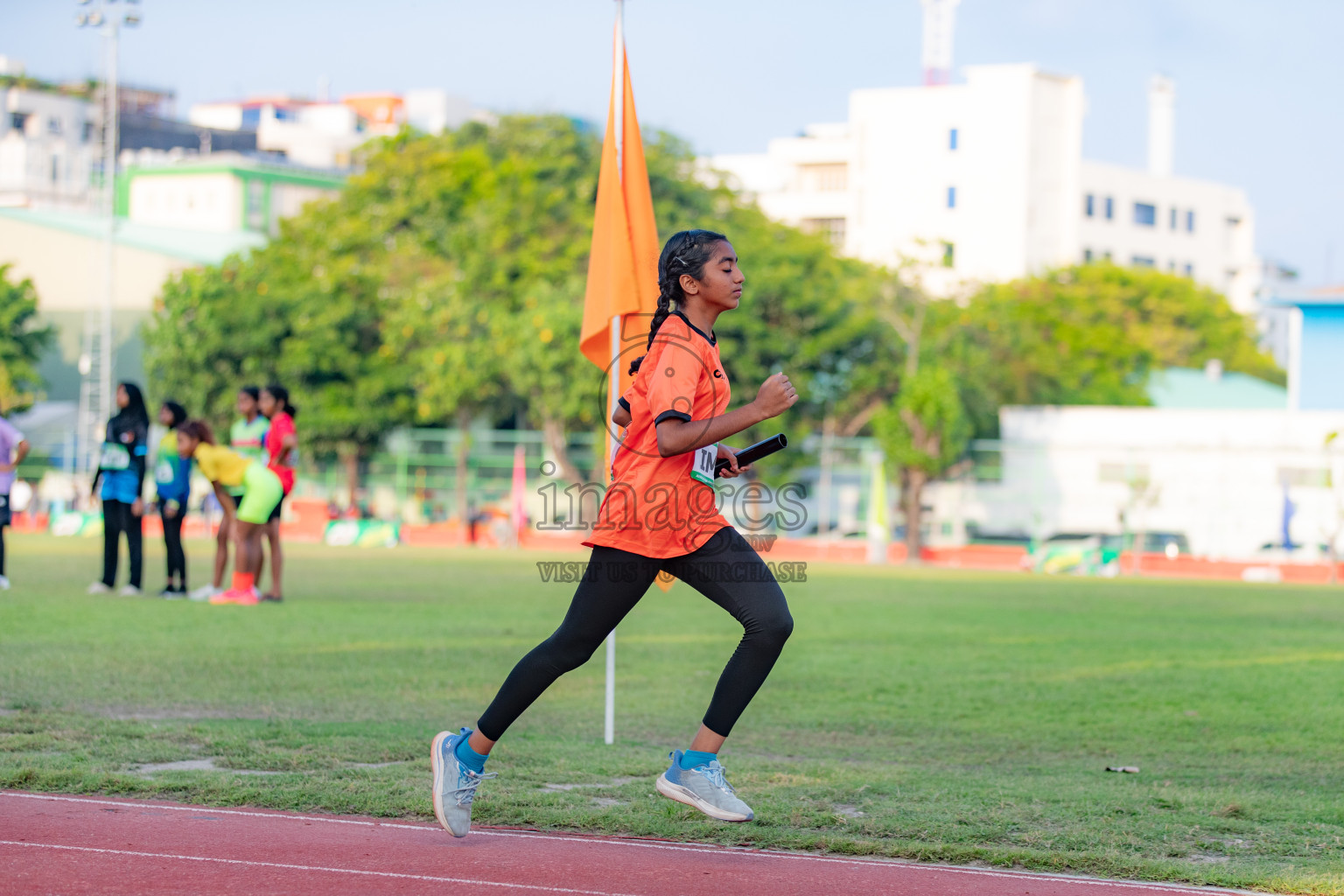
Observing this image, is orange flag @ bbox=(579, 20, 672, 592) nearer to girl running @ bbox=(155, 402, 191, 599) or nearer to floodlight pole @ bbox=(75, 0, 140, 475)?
girl running @ bbox=(155, 402, 191, 599)

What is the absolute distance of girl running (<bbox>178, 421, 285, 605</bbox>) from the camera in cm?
1377

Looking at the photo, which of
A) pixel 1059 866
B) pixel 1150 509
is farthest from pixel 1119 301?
pixel 1059 866

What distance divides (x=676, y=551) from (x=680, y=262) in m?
1.02

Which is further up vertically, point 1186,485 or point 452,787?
point 1186,485

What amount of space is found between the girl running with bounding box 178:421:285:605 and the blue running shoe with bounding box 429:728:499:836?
28.9 ft

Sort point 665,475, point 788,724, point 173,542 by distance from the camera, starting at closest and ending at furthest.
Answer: point 665,475 → point 788,724 → point 173,542

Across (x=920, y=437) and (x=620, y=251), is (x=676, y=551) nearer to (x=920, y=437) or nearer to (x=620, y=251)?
(x=620, y=251)

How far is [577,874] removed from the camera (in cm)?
477

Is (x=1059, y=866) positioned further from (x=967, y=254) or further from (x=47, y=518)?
(x=967, y=254)

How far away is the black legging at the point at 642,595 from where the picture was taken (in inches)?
208

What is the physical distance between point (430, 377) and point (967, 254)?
41.9 metres

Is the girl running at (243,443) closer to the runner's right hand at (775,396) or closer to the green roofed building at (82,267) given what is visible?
the runner's right hand at (775,396)

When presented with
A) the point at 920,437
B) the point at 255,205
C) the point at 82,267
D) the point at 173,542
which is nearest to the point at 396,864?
the point at 173,542

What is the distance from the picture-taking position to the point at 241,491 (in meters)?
14.4
